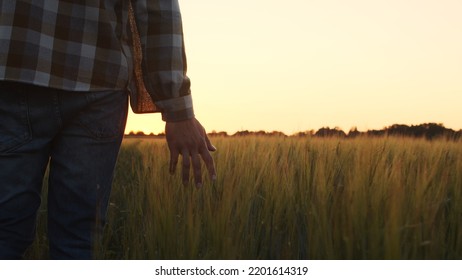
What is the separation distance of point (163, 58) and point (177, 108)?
12cm

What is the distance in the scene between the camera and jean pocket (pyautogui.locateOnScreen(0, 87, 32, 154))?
Answer: 113 centimetres

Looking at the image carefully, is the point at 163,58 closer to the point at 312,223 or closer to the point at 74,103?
the point at 74,103

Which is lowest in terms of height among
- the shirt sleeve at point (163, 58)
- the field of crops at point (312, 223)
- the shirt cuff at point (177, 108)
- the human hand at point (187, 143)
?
the field of crops at point (312, 223)

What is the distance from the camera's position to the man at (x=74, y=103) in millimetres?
1139

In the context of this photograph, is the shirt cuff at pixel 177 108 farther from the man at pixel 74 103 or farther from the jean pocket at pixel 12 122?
the jean pocket at pixel 12 122

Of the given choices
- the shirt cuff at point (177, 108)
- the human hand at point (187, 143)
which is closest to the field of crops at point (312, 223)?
the human hand at point (187, 143)

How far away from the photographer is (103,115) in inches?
46.6

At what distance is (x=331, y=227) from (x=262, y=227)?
1.38 feet

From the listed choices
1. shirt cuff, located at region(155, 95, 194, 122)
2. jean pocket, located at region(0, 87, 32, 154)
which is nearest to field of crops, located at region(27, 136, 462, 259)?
shirt cuff, located at region(155, 95, 194, 122)

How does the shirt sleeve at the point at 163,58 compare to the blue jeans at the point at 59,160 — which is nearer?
the blue jeans at the point at 59,160

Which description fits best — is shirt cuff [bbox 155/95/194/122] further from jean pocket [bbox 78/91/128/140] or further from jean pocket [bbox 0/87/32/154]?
jean pocket [bbox 0/87/32/154]

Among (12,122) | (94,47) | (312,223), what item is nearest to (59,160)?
(12,122)
